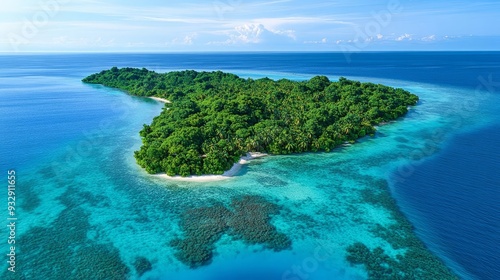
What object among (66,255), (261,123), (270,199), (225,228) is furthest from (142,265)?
(261,123)

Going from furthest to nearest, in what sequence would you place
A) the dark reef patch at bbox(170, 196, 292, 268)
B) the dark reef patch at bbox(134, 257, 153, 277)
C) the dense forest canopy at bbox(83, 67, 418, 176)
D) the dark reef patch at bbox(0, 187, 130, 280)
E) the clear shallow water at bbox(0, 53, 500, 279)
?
1. the dense forest canopy at bbox(83, 67, 418, 176)
2. the dark reef patch at bbox(170, 196, 292, 268)
3. the clear shallow water at bbox(0, 53, 500, 279)
4. the dark reef patch at bbox(134, 257, 153, 277)
5. the dark reef patch at bbox(0, 187, 130, 280)

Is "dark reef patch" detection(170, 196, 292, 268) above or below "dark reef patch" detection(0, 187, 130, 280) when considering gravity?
above

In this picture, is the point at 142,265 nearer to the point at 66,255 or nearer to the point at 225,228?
the point at 66,255

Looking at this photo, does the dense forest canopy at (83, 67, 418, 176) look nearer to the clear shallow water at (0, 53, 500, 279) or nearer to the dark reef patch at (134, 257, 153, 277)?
the clear shallow water at (0, 53, 500, 279)

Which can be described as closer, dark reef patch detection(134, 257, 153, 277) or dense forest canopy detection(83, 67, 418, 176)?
dark reef patch detection(134, 257, 153, 277)

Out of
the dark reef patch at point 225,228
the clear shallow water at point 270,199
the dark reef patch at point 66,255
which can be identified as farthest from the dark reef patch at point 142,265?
the dark reef patch at point 225,228

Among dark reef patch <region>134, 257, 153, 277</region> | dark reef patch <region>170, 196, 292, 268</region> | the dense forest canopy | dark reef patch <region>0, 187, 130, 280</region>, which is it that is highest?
the dense forest canopy

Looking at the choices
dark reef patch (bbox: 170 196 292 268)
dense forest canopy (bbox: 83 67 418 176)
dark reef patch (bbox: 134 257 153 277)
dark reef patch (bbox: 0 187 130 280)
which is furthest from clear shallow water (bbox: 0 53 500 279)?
dense forest canopy (bbox: 83 67 418 176)
